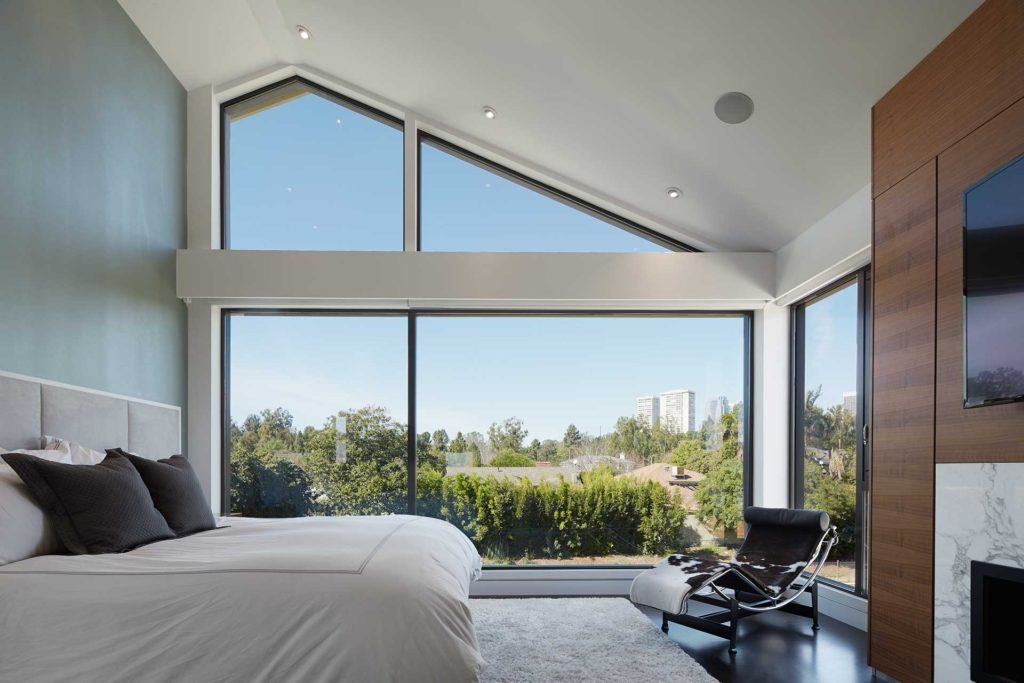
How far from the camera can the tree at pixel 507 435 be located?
562 cm

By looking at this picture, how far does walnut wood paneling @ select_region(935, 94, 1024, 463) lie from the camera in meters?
2.44

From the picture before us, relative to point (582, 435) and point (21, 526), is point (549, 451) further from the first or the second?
point (21, 526)

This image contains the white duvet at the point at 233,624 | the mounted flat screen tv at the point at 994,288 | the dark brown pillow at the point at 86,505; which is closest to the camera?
the white duvet at the point at 233,624

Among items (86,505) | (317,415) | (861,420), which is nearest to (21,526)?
(86,505)

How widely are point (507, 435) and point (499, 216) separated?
5.57 ft

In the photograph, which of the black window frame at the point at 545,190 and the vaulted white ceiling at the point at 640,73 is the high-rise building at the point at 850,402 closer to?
the vaulted white ceiling at the point at 640,73

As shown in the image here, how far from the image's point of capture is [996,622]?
2.44 m

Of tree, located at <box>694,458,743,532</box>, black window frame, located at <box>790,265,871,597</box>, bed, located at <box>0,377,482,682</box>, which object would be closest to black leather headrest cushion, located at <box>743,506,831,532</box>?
black window frame, located at <box>790,265,871,597</box>

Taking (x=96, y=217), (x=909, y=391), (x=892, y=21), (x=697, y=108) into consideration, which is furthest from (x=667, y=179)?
(x=96, y=217)

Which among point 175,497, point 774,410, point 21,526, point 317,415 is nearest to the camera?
point 21,526

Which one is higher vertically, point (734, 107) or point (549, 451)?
point (734, 107)

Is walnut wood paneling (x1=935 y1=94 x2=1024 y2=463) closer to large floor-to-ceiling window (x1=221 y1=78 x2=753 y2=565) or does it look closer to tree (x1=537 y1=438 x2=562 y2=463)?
large floor-to-ceiling window (x1=221 y1=78 x2=753 y2=565)

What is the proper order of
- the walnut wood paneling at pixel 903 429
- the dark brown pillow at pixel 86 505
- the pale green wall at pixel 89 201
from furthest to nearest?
1. the pale green wall at pixel 89 201
2. the walnut wood paneling at pixel 903 429
3. the dark brown pillow at pixel 86 505

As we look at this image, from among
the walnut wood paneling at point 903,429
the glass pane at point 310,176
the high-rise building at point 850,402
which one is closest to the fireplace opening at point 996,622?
the walnut wood paneling at point 903,429
